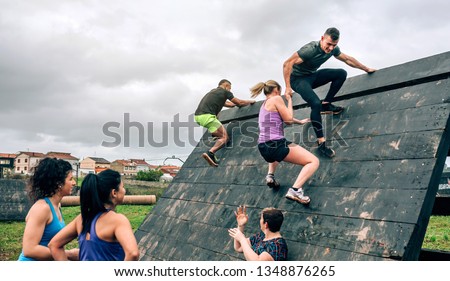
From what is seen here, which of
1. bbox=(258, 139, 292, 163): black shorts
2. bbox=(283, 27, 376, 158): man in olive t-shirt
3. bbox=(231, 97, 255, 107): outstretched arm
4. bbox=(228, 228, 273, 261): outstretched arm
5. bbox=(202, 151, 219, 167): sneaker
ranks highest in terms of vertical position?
bbox=(231, 97, 255, 107): outstretched arm

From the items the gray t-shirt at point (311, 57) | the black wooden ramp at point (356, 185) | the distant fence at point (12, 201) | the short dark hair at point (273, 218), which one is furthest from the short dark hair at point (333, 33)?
the distant fence at point (12, 201)

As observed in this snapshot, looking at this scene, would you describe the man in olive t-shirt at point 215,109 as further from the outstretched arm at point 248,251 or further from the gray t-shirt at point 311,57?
the outstretched arm at point 248,251

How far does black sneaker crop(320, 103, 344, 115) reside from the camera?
212 inches

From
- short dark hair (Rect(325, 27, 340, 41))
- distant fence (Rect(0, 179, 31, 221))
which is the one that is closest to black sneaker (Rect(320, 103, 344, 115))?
short dark hair (Rect(325, 27, 340, 41))

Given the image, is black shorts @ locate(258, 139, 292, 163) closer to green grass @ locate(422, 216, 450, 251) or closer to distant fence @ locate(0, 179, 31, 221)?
green grass @ locate(422, 216, 450, 251)

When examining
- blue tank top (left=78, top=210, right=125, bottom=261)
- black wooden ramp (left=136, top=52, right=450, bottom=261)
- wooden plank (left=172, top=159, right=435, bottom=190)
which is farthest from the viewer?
wooden plank (left=172, top=159, right=435, bottom=190)

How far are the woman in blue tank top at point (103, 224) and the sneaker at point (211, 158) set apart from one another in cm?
377

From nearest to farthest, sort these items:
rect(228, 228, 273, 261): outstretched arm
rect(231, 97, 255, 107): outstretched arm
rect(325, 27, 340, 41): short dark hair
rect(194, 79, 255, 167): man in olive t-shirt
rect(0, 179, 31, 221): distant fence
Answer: rect(228, 228, 273, 261): outstretched arm
rect(325, 27, 340, 41): short dark hair
rect(194, 79, 255, 167): man in olive t-shirt
rect(231, 97, 255, 107): outstretched arm
rect(0, 179, 31, 221): distant fence

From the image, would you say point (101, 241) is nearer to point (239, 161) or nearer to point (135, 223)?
point (239, 161)

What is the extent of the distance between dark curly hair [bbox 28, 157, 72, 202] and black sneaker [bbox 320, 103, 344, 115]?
3.53 metres

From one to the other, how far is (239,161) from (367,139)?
2456 mm

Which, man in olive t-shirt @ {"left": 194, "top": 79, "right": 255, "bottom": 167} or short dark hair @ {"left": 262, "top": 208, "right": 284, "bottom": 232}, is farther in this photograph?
man in olive t-shirt @ {"left": 194, "top": 79, "right": 255, "bottom": 167}

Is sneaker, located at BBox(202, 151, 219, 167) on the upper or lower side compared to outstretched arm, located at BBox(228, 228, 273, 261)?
upper

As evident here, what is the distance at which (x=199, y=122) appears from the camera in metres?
7.73
